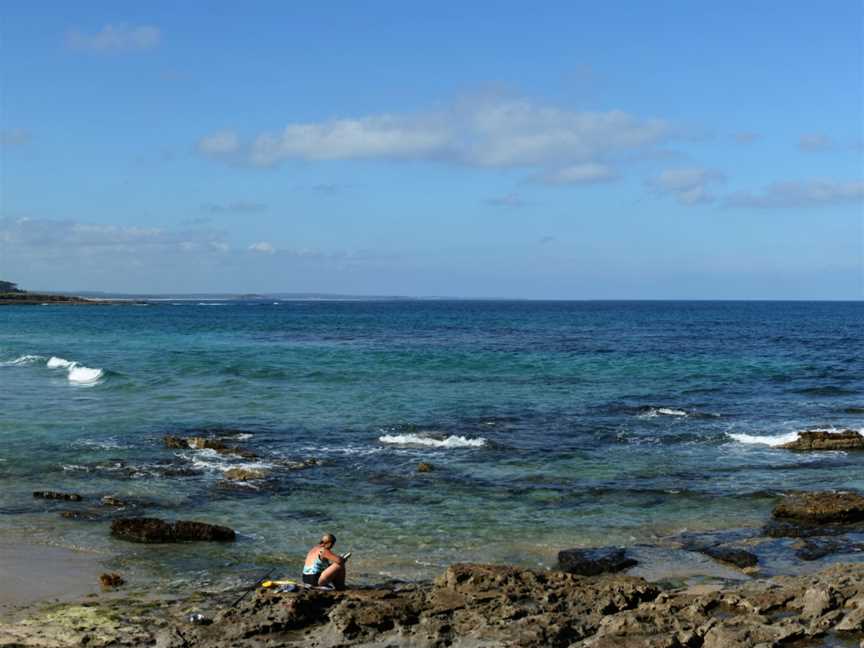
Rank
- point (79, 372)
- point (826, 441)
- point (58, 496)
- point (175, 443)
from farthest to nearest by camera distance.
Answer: point (79, 372)
point (826, 441)
point (175, 443)
point (58, 496)

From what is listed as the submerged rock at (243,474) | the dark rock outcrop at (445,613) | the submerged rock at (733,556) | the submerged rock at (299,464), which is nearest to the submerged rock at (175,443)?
the submerged rock at (299,464)

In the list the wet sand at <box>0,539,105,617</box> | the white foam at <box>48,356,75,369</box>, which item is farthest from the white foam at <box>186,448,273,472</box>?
the white foam at <box>48,356,75,369</box>

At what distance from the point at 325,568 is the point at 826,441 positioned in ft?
65.2

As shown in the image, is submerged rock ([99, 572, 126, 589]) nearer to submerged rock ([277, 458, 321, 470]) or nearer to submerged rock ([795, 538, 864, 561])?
submerged rock ([277, 458, 321, 470])

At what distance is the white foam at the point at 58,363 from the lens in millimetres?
50781

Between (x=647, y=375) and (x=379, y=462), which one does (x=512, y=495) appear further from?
(x=647, y=375)

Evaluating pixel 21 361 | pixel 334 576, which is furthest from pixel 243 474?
pixel 21 361

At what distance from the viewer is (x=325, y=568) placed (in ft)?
46.2

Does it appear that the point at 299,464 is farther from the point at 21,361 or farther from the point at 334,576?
the point at 21,361

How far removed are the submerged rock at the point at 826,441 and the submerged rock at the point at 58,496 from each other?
69.4ft

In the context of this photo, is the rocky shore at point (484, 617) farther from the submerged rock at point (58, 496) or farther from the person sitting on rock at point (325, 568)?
the submerged rock at point (58, 496)

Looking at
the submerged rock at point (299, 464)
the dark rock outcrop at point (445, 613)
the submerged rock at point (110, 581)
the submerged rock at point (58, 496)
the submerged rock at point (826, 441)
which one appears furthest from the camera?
the submerged rock at point (826, 441)

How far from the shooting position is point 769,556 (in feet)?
53.5

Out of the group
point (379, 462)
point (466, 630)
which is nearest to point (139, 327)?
point (379, 462)
